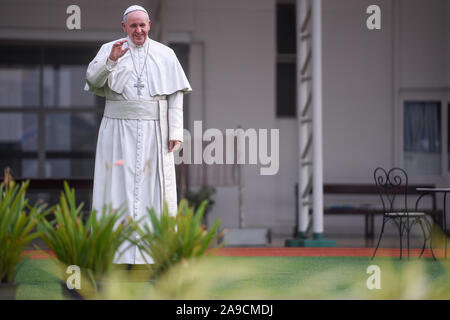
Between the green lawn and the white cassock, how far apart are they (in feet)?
2.34

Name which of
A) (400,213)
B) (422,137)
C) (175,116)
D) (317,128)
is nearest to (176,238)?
(175,116)

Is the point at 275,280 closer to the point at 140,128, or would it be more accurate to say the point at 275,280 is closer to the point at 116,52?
the point at 140,128

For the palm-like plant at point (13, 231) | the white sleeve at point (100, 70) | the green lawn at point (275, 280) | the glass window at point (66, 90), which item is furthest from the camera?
the glass window at point (66, 90)

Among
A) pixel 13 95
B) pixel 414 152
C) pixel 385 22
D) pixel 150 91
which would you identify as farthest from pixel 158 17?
pixel 150 91

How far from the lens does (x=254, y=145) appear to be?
527 inches

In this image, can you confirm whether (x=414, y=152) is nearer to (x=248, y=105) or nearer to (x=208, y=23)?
(x=248, y=105)

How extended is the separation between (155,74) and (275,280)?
1.83 meters

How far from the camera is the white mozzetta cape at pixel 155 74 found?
578cm

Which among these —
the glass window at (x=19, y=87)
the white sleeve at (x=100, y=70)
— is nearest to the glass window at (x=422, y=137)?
the glass window at (x=19, y=87)

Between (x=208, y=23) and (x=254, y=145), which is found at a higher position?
(x=208, y=23)

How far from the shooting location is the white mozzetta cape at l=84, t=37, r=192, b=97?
19.0ft

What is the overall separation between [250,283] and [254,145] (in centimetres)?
737

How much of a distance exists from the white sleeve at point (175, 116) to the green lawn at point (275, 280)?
Answer: 935mm

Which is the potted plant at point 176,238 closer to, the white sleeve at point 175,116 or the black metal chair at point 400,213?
the white sleeve at point 175,116
